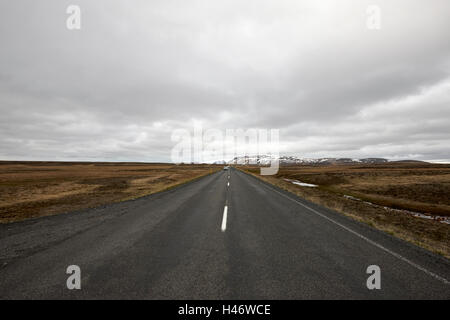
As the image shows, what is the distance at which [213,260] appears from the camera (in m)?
4.32

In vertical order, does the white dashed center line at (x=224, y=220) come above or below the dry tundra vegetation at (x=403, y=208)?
above

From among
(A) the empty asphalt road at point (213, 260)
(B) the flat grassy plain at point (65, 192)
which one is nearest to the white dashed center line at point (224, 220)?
(A) the empty asphalt road at point (213, 260)

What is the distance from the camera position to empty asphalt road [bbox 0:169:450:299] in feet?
10.7

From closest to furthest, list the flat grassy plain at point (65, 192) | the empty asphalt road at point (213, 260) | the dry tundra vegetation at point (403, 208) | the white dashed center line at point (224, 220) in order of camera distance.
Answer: the empty asphalt road at point (213, 260) < the white dashed center line at point (224, 220) < the dry tundra vegetation at point (403, 208) < the flat grassy plain at point (65, 192)

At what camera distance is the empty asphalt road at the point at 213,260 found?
3268mm

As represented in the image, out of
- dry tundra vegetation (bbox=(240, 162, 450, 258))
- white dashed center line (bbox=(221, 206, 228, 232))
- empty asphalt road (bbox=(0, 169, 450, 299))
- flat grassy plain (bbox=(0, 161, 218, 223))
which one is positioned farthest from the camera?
flat grassy plain (bbox=(0, 161, 218, 223))

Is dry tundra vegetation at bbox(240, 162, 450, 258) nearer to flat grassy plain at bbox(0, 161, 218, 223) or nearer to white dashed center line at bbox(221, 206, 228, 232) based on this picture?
white dashed center line at bbox(221, 206, 228, 232)

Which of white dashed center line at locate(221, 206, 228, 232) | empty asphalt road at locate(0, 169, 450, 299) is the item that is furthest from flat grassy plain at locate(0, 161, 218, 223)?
white dashed center line at locate(221, 206, 228, 232)

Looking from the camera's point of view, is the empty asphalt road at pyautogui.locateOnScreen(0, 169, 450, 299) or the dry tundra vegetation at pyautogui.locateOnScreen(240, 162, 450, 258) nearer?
the empty asphalt road at pyautogui.locateOnScreen(0, 169, 450, 299)

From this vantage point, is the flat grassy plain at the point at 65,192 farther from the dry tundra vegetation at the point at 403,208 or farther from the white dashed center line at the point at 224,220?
the dry tundra vegetation at the point at 403,208

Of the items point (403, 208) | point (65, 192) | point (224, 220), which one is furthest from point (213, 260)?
point (65, 192)
